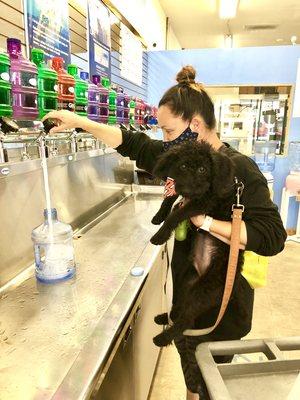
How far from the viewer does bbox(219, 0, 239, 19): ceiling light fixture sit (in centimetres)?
436

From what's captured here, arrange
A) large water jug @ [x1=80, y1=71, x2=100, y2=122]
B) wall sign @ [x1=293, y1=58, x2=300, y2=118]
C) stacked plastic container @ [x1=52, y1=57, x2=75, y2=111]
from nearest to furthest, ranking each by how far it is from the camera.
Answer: stacked plastic container @ [x1=52, y1=57, x2=75, y2=111]
large water jug @ [x1=80, y1=71, x2=100, y2=122]
wall sign @ [x1=293, y1=58, x2=300, y2=118]

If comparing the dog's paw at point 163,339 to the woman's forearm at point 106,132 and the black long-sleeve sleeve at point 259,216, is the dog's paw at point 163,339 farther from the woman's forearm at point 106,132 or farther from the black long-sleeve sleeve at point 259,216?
the woman's forearm at point 106,132

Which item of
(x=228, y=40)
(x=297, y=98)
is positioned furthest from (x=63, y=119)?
(x=228, y=40)

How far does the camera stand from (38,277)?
1303 mm

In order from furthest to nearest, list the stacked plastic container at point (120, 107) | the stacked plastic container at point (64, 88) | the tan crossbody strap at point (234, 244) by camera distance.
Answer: the stacked plastic container at point (120, 107) → the stacked plastic container at point (64, 88) → the tan crossbody strap at point (234, 244)

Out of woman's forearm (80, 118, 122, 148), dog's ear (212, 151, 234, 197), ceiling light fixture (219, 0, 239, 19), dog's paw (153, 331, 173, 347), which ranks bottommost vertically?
dog's paw (153, 331, 173, 347)

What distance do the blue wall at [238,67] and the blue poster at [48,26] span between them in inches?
104

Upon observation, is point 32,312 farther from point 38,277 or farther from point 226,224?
point 226,224

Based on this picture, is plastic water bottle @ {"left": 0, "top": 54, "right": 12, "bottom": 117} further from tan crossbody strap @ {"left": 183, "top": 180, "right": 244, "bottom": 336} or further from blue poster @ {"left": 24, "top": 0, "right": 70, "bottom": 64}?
tan crossbody strap @ {"left": 183, "top": 180, "right": 244, "bottom": 336}

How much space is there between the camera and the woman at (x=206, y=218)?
3.39 feet

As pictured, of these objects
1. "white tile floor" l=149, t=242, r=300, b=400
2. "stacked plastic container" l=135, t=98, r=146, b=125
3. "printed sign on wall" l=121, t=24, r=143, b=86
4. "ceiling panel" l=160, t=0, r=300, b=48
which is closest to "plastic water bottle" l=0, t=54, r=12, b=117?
"stacked plastic container" l=135, t=98, r=146, b=125

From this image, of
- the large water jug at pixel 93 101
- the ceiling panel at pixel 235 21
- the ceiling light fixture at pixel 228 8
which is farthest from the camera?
the ceiling panel at pixel 235 21

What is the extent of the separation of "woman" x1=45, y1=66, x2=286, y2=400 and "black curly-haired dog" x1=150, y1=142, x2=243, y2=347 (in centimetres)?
5

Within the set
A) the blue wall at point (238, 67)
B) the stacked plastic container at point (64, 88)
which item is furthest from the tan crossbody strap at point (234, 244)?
the blue wall at point (238, 67)
